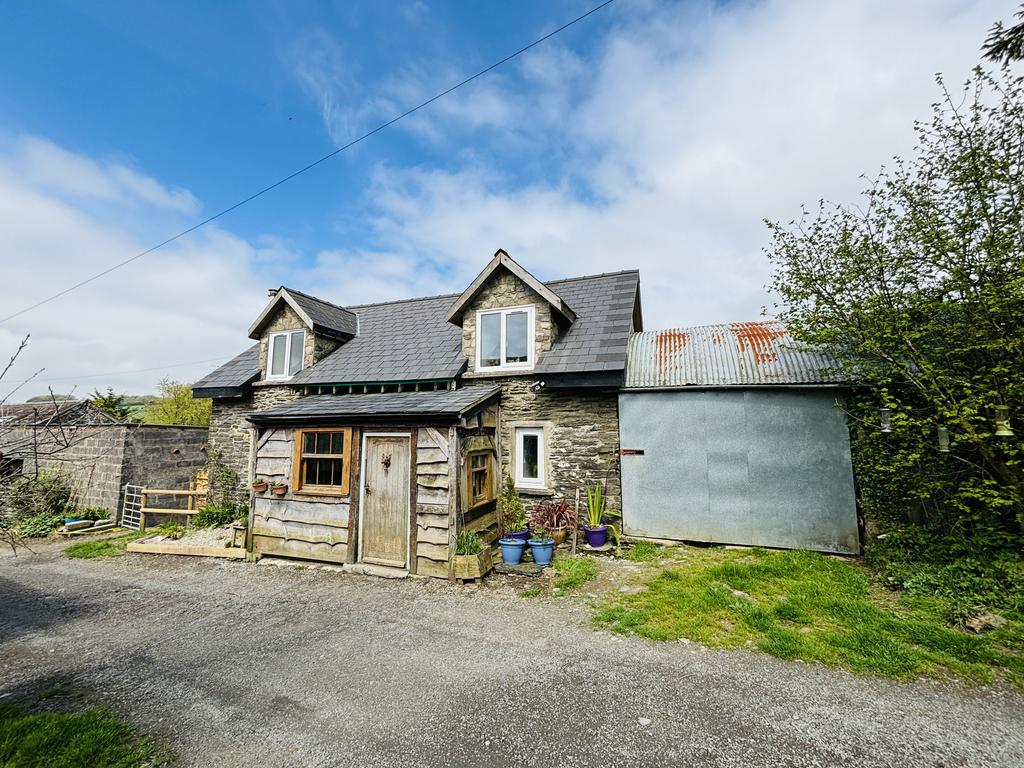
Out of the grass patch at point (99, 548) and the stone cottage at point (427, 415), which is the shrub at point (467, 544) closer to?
the stone cottage at point (427, 415)

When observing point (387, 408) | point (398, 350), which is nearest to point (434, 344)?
point (398, 350)

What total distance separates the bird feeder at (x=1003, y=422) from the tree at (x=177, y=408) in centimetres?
3292

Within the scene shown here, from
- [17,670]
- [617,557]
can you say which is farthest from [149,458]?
[617,557]

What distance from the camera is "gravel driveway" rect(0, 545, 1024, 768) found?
3881 mm

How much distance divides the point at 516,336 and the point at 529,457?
339 cm

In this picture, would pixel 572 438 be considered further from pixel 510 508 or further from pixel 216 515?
pixel 216 515

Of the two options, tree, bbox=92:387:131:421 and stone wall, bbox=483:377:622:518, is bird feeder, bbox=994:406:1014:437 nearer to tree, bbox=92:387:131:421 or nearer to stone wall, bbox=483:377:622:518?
stone wall, bbox=483:377:622:518

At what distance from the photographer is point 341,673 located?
17.1 feet

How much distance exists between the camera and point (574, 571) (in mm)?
8438

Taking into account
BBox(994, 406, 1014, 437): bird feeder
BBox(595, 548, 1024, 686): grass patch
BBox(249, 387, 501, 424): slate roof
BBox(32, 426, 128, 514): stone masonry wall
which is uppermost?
BBox(249, 387, 501, 424): slate roof

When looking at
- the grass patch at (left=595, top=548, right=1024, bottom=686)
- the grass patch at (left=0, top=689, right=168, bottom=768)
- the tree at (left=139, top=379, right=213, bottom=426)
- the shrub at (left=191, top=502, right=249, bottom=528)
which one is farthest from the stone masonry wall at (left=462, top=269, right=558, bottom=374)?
the tree at (left=139, top=379, right=213, bottom=426)

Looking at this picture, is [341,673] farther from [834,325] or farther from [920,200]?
[920,200]

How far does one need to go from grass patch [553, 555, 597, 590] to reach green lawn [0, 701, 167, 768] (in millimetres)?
5796

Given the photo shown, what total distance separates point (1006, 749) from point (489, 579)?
21.8ft
